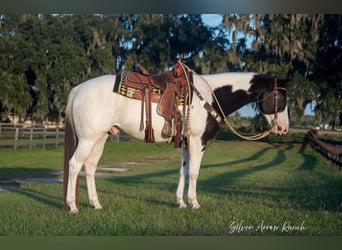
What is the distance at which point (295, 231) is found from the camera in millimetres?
4383

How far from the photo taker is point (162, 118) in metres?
4.88

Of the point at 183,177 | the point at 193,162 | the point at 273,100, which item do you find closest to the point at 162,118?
the point at 193,162

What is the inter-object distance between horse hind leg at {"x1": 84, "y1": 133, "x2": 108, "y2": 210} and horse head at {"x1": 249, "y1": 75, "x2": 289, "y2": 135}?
185cm

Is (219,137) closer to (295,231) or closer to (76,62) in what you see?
(295,231)

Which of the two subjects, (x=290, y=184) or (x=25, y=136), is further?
(x=25, y=136)

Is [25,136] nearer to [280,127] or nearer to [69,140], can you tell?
[69,140]

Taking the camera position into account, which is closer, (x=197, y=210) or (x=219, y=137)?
(x=197, y=210)

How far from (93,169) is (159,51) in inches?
74.1

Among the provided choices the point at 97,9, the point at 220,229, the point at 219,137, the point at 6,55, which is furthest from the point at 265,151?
the point at 6,55

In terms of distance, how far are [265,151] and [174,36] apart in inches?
77.6

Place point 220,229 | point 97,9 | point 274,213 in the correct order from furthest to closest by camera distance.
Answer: point 97,9, point 274,213, point 220,229

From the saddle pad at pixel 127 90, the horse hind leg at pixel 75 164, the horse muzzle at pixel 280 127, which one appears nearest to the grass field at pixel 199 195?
the horse hind leg at pixel 75 164

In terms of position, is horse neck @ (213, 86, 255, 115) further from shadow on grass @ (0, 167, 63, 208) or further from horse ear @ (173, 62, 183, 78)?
shadow on grass @ (0, 167, 63, 208)
